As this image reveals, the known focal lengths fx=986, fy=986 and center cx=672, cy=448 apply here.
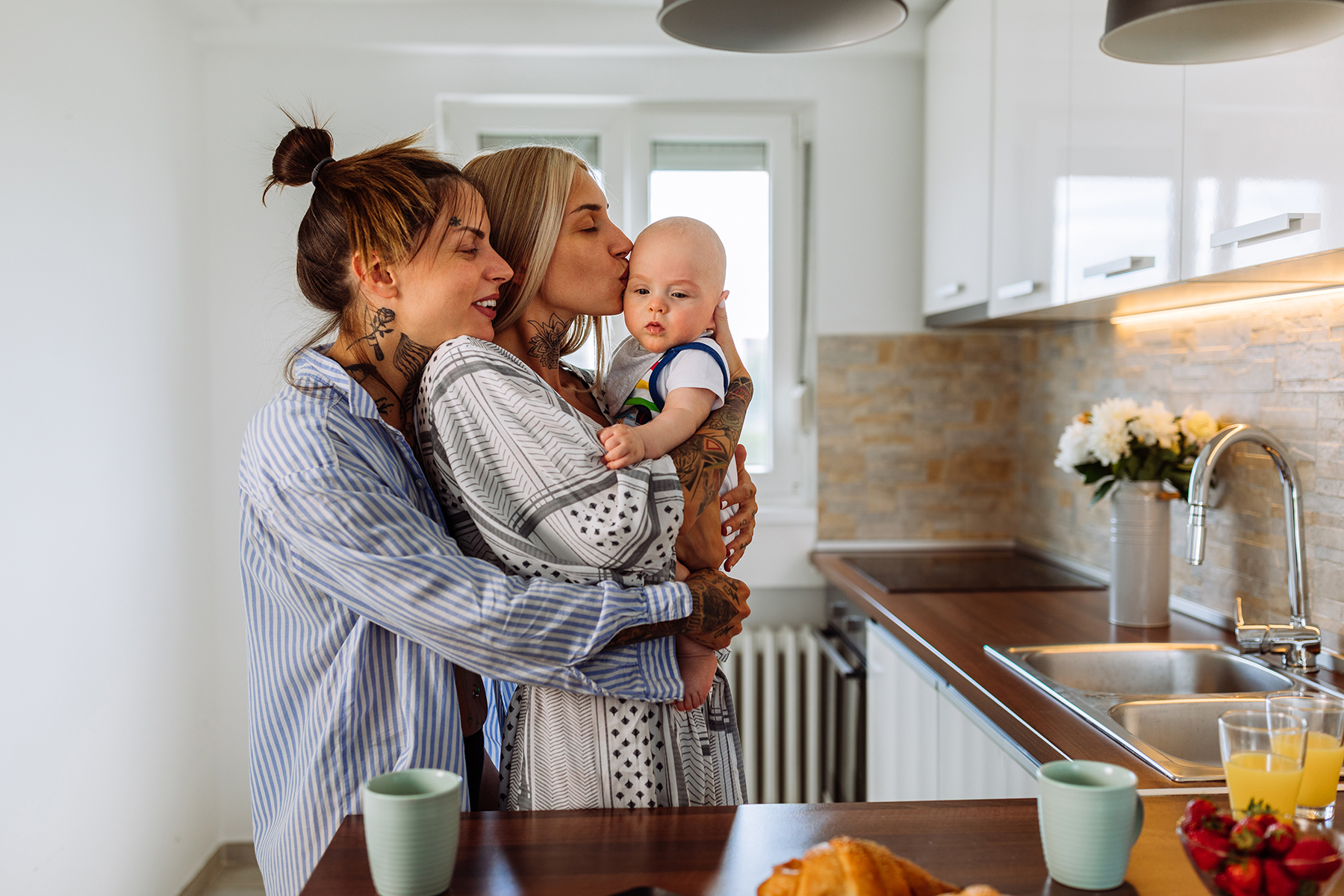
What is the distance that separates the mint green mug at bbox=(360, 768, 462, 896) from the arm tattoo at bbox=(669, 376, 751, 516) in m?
0.52

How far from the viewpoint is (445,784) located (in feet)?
2.68

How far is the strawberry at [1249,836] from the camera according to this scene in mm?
712

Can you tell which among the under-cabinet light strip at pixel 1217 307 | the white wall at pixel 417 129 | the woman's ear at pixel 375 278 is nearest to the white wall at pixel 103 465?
the white wall at pixel 417 129

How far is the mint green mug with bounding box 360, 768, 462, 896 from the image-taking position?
78 centimetres

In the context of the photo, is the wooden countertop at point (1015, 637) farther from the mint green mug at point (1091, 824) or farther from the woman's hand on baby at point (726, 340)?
the woman's hand on baby at point (726, 340)

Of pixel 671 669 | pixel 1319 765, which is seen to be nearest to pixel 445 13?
pixel 671 669

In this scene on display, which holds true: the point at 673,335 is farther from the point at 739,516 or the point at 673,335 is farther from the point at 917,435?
the point at 917,435

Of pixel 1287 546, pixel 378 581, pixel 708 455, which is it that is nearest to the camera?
pixel 378 581

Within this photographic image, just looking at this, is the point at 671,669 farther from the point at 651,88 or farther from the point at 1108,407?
the point at 651,88

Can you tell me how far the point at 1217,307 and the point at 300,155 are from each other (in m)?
1.80

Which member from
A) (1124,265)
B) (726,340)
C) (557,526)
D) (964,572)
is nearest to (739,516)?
(726,340)

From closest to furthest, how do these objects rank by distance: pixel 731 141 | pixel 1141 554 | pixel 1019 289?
pixel 1141 554 → pixel 1019 289 → pixel 731 141

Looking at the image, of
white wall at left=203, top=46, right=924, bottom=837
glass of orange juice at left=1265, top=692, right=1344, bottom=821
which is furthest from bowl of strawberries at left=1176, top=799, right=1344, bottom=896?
white wall at left=203, top=46, right=924, bottom=837

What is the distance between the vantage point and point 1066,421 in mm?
2791
